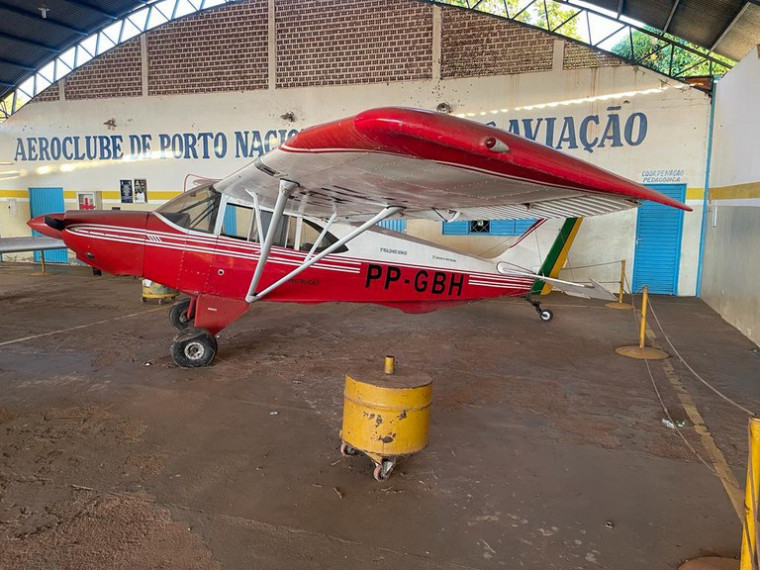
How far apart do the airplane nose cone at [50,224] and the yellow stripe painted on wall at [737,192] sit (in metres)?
10.2

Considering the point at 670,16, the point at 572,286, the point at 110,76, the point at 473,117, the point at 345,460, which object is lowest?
the point at 345,460

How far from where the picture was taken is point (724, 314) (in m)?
9.37

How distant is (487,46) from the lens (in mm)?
12594

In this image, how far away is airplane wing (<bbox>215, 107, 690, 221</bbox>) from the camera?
87.4 inches

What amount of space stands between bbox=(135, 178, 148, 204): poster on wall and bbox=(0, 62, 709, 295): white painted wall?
0.20m

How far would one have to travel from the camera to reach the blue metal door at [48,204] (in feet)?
55.9

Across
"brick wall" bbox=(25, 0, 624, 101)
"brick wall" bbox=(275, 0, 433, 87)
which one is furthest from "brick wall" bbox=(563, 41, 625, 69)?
"brick wall" bbox=(275, 0, 433, 87)

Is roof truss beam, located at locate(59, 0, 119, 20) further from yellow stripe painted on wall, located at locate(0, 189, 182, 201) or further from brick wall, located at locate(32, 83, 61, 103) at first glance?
yellow stripe painted on wall, located at locate(0, 189, 182, 201)

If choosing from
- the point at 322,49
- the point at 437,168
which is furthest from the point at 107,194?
the point at 437,168

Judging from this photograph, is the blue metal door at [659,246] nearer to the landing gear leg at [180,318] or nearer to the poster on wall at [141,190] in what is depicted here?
the landing gear leg at [180,318]

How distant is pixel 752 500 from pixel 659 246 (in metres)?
11.5

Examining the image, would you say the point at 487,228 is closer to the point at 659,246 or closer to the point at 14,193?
the point at 659,246

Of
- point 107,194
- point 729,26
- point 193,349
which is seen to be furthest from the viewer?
point 107,194

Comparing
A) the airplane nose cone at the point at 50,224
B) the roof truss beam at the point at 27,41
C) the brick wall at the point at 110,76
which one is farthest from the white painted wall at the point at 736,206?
the roof truss beam at the point at 27,41
